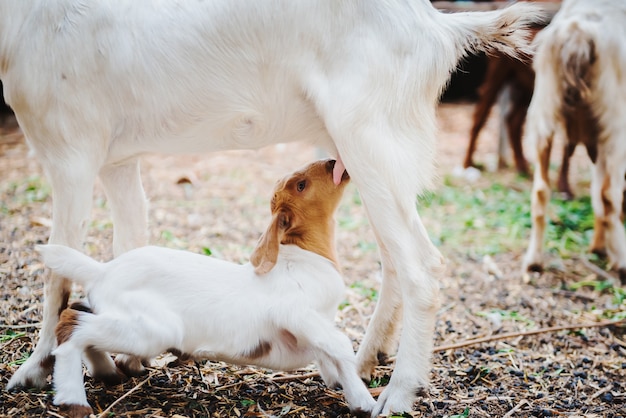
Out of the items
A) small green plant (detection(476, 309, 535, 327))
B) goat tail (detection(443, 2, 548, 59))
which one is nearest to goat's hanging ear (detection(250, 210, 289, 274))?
goat tail (detection(443, 2, 548, 59))

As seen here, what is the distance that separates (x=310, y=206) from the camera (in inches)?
112

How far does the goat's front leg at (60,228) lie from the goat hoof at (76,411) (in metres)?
0.36

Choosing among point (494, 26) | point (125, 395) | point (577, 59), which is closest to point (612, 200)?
point (577, 59)

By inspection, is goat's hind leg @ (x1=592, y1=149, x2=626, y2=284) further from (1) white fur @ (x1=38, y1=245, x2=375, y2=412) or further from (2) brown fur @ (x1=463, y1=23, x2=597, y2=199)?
(1) white fur @ (x1=38, y1=245, x2=375, y2=412)

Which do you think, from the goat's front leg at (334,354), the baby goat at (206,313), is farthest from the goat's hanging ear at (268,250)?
the goat's front leg at (334,354)

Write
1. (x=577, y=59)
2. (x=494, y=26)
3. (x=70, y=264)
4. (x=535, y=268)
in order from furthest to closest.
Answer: (x=535, y=268)
(x=577, y=59)
(x=494, y=26)
(x=70, y=264)

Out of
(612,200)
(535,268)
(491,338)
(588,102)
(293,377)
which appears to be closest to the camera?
(293,377)

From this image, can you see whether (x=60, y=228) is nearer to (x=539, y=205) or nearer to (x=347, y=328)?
(x=347, y=328)

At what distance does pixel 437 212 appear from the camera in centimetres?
627

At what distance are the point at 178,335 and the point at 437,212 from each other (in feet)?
13.6

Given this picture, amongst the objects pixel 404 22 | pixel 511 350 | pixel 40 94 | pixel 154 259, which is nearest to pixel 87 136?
pixel 40 94

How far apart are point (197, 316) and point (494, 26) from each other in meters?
1.65

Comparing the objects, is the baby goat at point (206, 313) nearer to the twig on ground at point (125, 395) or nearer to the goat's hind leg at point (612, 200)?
the twig on ground at point (125, 395)

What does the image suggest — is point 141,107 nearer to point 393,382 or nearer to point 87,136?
point 87,136
